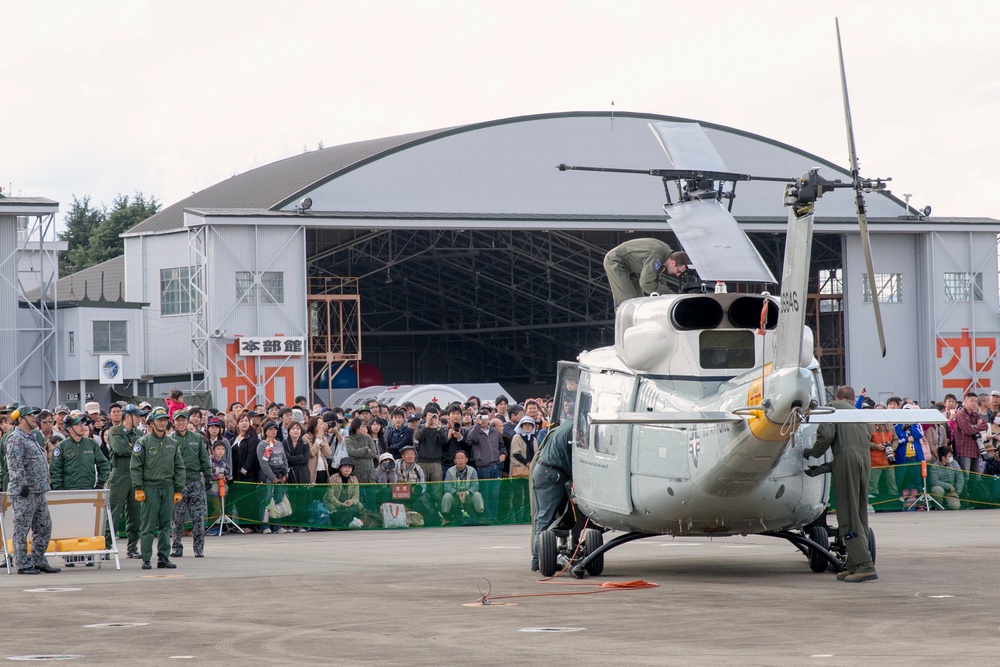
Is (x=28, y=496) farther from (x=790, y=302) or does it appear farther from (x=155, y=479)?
(x=790, y=302)

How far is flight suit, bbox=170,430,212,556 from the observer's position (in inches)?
653

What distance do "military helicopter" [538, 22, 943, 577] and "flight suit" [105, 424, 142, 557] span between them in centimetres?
627

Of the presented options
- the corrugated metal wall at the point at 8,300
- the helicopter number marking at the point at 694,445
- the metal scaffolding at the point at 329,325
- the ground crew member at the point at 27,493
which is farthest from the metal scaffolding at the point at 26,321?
the helicopter number marking at the point at 694,445

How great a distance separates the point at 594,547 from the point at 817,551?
7.63ft

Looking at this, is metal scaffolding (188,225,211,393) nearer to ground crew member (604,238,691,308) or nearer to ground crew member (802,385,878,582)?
ground crew member (604,238,691,308)

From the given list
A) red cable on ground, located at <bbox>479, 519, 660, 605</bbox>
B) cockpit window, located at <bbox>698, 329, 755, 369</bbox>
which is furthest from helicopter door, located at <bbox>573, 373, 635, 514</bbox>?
cockpit window, located at <bbox>698, 329, 755, 369</bbox>

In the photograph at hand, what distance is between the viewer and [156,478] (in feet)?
52.1

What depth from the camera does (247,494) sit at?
21.0m

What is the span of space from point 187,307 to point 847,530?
32264mm

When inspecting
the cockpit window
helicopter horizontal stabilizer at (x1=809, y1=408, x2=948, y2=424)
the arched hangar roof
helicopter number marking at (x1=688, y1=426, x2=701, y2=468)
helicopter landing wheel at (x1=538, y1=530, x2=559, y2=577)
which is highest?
the arched hangar roof

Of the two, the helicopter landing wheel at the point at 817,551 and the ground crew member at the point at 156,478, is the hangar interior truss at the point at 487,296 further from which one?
the helicopter landing wheel at the point at 817,551

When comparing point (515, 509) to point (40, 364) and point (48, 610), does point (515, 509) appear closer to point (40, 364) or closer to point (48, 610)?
point (48, 610)

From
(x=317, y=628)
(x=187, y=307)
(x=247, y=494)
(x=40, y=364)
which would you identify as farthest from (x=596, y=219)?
(x=317, y=628)

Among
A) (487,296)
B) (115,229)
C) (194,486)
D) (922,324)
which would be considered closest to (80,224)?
(115,229)
